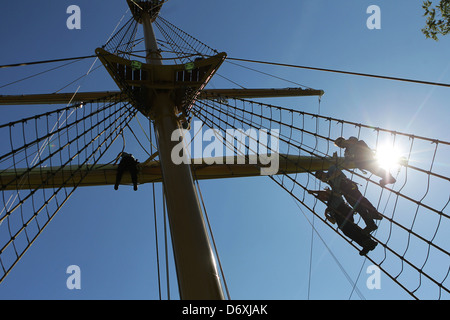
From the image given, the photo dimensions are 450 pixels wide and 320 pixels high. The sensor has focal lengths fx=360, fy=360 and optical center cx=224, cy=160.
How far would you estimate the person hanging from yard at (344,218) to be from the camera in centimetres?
465

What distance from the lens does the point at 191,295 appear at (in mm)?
2975

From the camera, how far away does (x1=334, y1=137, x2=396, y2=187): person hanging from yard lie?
181 inches

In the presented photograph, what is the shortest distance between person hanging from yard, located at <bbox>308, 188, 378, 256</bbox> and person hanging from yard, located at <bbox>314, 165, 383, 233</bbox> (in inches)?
3.4

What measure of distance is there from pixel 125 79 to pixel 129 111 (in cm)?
117

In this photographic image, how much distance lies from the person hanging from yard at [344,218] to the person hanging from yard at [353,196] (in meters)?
0.09

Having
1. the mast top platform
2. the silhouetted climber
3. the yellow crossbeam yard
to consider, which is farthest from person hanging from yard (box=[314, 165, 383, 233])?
the mast top platform

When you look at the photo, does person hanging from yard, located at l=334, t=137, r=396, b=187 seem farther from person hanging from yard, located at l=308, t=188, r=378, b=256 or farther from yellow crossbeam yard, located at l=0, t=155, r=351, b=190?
yellow crossbeam yard, located at l=0, t=155, r=351, b=190

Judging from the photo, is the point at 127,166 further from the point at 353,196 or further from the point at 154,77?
the point at 353,196

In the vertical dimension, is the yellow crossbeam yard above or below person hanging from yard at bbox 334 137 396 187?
below

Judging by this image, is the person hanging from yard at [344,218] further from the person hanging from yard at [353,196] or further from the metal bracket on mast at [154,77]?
the metal bracket on mast at [154,77]
